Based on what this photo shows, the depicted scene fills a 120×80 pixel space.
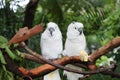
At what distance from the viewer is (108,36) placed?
5.65 feet

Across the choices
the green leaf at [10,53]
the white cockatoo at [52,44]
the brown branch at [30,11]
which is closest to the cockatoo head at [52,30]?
the white cockatoo at [52,44]

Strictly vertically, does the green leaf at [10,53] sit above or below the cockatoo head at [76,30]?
below

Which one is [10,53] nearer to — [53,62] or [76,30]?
[53,62]

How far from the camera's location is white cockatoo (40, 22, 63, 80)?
4.48 feet

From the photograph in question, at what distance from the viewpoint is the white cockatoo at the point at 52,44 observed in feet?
4.48

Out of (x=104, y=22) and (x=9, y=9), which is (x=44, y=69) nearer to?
(x=104, y=22)

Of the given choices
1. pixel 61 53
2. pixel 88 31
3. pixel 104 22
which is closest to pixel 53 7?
pixel 88 31

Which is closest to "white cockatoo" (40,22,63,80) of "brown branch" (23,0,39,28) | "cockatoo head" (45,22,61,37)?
"cockatoo head" (45,22,61,37)

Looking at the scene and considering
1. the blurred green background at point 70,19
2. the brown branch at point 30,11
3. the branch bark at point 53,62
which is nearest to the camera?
the branch bark at point 53,62

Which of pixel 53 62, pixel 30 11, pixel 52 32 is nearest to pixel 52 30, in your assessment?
pixel 52 32

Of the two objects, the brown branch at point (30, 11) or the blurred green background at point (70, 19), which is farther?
the brown branch at point (30, 11)

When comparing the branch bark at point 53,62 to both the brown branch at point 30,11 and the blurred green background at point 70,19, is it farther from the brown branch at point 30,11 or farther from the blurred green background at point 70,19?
the brown branch at point 30,11

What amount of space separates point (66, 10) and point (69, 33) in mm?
1216

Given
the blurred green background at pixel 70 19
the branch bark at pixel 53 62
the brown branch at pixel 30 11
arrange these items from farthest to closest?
the brown branch at pixel 30 11
the blurred green background at pixel 70 19
the branch bark at pixel 53 62
